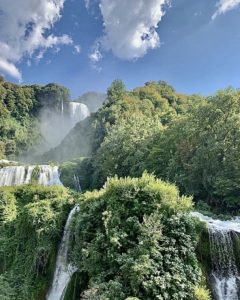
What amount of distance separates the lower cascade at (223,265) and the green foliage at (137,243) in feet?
4.18

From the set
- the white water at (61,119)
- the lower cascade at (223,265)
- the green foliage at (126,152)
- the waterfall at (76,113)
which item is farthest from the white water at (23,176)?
the waterfall at (76,113)

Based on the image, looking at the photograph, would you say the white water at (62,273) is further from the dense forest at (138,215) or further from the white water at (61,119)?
the white water at (61,119)

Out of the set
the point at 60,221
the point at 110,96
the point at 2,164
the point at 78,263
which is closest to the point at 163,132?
the point at 60,221

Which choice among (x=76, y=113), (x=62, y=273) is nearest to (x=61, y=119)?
(x=76, y=113)

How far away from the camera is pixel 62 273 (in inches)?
685

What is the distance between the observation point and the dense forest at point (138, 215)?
12.5 meters

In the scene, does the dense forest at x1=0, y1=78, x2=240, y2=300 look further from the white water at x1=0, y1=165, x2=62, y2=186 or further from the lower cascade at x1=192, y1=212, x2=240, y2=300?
the white water at x1=0, y1=165, x2=62, y2=186

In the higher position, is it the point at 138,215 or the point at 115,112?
the point at 115,112

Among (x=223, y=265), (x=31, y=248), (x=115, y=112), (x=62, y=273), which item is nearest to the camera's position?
(x=223, y=265)

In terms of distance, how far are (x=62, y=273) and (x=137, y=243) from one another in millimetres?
5631

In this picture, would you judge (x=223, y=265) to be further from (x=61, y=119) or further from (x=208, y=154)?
(x=61, y=119)

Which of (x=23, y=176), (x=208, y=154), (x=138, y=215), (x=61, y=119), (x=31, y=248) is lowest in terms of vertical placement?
(x=31, y=248)

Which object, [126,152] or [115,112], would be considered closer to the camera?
[126,152]

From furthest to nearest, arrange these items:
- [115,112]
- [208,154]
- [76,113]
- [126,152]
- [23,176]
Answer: [76,113]
[115,112]
[23,176]
[126,152]
[208,154]
